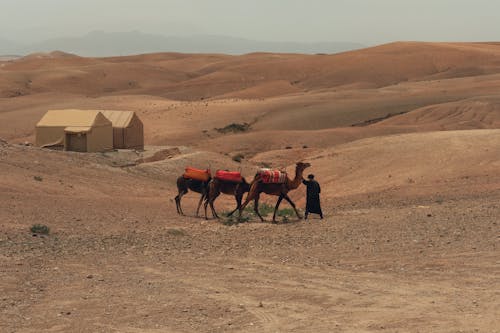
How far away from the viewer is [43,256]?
1309 cm

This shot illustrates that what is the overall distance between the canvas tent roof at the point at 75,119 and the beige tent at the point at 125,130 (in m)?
1.07

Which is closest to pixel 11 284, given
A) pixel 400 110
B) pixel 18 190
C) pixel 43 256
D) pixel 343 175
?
pixel 43 256

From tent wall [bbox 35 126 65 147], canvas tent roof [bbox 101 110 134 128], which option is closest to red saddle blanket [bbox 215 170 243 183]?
tent wall [bbox 35 126 65 147]

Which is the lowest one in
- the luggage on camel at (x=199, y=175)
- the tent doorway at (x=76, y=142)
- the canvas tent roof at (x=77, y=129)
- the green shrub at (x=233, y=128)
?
the green shrub at (x=233, y=128)

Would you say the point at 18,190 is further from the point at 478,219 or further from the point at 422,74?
the point at 422,74

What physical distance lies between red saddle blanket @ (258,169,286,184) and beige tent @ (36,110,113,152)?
1466cm

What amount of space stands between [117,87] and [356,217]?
283 ft

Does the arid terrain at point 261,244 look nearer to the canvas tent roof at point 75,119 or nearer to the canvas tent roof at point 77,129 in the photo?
the canvas tent roof at point 77,129

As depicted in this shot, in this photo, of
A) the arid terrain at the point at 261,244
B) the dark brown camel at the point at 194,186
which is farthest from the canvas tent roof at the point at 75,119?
the dark brown camel at the point at 194,186

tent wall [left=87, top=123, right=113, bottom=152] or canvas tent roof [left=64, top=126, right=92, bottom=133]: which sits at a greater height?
canvas tent roof [left=64, top=126, right=92, bottom=133]

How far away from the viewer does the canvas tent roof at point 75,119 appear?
30.5m

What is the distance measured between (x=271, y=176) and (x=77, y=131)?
15.0 m

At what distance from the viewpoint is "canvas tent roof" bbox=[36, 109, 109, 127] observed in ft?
99.9

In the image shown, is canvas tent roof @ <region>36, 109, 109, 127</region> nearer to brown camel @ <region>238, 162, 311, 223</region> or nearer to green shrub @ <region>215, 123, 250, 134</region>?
brown camel @ <region>238, 162, 311, 223</region>
